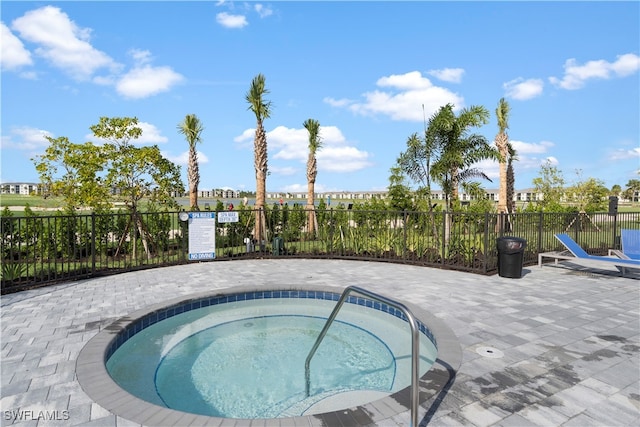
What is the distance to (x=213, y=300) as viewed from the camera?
6.76 metres

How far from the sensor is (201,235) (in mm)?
10297

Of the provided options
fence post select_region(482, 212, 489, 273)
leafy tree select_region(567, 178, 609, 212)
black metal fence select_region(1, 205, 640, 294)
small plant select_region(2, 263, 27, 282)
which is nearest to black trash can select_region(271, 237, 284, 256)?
black metal fence select_region(1, 205, 640, 294)

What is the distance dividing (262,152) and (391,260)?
8.95 meters

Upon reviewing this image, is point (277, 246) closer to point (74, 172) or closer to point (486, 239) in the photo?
point (486, 239)

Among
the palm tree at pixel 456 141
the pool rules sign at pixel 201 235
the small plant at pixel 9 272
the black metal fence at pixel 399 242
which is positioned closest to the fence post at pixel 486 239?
the black metal fence at pixel 399 242

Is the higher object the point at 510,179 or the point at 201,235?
the point at 510,179

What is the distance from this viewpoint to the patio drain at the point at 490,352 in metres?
4.02

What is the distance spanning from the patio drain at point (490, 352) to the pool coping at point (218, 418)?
252 millimetres

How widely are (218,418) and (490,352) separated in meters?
3.18

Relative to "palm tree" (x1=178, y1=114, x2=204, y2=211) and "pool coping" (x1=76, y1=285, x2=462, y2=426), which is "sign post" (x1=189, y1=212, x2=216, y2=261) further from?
"palm tree" (x1=178, y1=114, x2=204, y2=211)

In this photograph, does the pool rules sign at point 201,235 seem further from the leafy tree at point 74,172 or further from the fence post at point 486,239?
the fence post at point 486,239

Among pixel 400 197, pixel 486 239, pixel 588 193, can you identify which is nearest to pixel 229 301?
pixel 486 239

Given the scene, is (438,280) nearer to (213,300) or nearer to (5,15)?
(213,300)

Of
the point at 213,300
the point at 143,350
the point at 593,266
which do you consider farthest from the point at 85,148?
the point at 593,266
